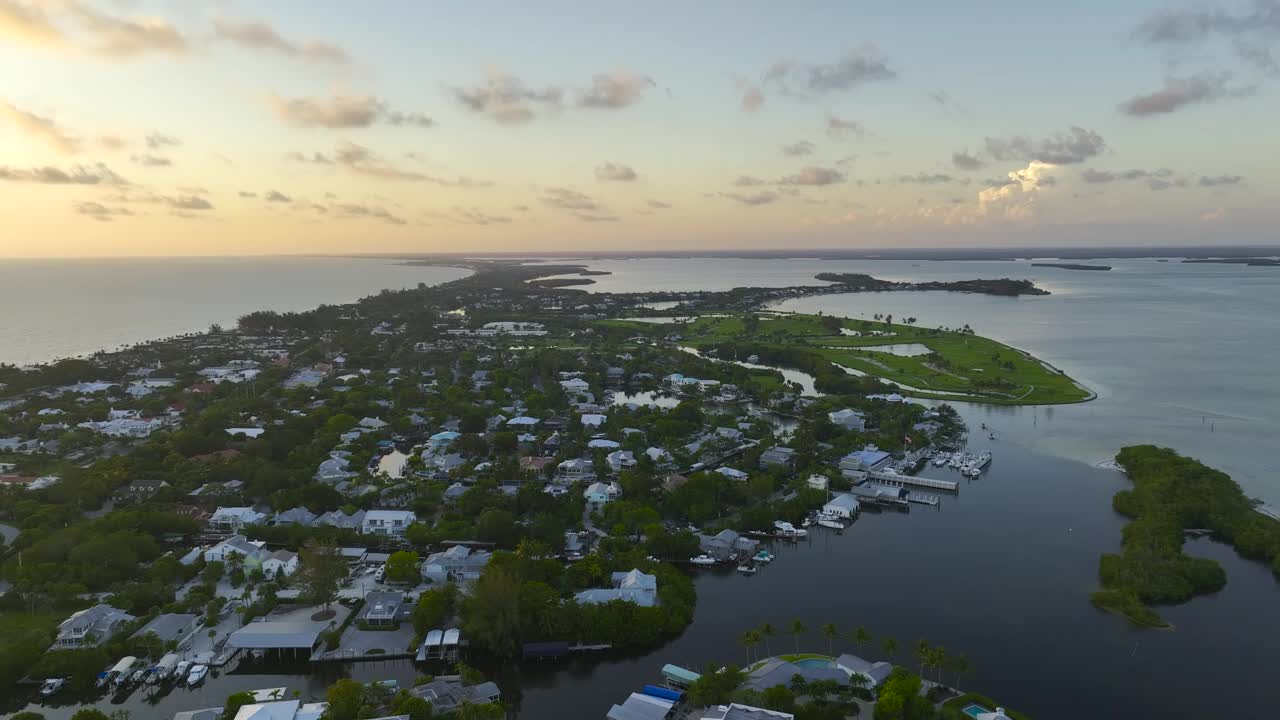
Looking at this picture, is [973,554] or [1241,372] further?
[1241,372]

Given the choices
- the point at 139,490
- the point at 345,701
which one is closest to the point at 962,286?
the point at 139,490

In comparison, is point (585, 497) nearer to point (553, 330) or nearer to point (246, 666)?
point (246, 666)

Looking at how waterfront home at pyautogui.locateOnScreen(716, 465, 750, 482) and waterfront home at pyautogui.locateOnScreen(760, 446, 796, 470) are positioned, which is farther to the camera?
waterfront home at pyautogui.locateOnScreen(760, 446, 796, 470)

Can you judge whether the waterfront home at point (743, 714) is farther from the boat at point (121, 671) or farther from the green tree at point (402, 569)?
the boat at point (121, 671)

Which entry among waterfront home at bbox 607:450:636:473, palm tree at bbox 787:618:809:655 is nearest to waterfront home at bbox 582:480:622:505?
waterfront home at bbox 607:450:636:473

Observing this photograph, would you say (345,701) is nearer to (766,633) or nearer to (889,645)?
(766,633)

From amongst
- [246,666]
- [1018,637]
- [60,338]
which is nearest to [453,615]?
[246,666]

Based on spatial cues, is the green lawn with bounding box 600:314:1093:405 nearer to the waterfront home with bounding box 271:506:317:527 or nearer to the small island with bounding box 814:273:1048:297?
the waterfront home with bounding box 271:506:317:527
